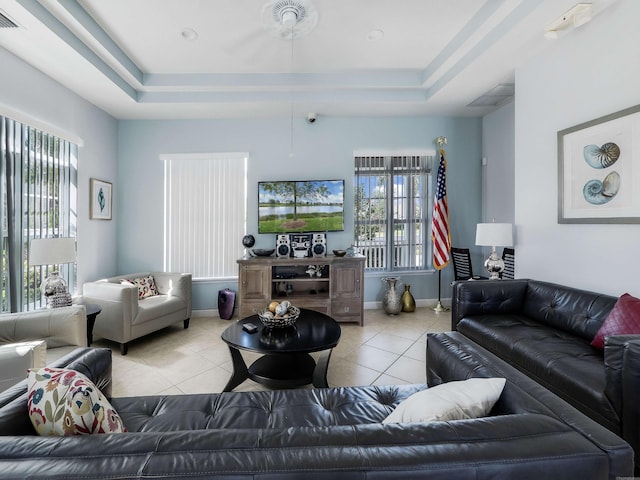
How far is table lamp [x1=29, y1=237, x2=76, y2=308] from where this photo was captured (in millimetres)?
2553

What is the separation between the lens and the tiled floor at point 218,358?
2.54m

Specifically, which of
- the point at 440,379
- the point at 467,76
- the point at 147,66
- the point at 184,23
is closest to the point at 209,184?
the point at 147,66

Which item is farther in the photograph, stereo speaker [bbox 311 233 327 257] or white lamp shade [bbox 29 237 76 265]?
stereo speaker [bbox 311 233 327 257]

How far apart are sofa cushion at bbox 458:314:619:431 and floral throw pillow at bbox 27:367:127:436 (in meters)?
2.19

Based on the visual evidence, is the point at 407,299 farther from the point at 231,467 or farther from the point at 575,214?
the point at 231,467

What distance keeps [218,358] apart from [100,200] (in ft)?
8.84

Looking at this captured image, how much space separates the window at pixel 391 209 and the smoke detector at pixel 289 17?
6.94 feet

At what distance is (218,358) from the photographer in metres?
3.02

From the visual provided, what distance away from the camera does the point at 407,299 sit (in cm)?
452

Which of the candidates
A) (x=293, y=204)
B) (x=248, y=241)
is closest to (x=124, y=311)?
(x=248, y=241)

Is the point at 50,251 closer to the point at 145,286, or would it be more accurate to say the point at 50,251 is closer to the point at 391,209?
the point at 145,286

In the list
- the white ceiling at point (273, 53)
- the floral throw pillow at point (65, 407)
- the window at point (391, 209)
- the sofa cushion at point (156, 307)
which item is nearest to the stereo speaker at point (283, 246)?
the window at point (391, 209)

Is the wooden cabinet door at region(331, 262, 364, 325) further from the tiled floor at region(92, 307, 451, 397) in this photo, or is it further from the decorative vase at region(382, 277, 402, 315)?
the decorative vase at region(382, 277, 402, 315)

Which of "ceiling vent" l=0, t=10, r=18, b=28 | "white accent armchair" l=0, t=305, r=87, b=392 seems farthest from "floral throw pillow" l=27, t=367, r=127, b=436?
"ceiling vent" l=0, t=10, r=18, b=28
